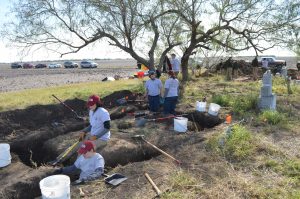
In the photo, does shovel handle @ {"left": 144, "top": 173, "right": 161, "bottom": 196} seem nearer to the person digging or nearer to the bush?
the person digging

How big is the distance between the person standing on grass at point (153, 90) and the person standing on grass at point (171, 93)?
0.45 m

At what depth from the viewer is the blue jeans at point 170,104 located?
987 cm

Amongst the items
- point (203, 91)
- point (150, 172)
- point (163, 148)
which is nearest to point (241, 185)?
point (150, 172)

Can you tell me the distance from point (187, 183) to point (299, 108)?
6993 millimetres

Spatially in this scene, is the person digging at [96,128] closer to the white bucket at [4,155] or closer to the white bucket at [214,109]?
the white bucket at [4,155]

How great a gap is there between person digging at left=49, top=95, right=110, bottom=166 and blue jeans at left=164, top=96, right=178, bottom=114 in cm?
343

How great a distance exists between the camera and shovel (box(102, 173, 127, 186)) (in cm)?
534

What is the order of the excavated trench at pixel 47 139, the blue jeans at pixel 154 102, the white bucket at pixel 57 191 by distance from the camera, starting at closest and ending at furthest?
1. the white bucket at pixel 57 191
2. the excavated trench at pixel 47 139
3. the blue jeans at pixel 154 102

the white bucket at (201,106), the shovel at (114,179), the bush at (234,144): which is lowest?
the shovel at (114,179)

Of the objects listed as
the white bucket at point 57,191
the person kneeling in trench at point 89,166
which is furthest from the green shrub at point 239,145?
the white bucket at point 57,191

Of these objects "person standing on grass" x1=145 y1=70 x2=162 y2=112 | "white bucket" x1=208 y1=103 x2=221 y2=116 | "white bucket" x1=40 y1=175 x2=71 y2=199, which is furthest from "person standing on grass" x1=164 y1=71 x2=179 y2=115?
"white bucket" x1=40 y1=175 x2=71 y2=199

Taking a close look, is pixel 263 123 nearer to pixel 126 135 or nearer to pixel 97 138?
pixel 126 135

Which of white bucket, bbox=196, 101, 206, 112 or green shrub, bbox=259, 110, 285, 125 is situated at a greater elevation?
white bucket, bbox=196, 101, 206, 112

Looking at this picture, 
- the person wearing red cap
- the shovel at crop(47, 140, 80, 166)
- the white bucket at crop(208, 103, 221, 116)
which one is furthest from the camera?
the white bucket at crop(208, 103, 221, 116)
